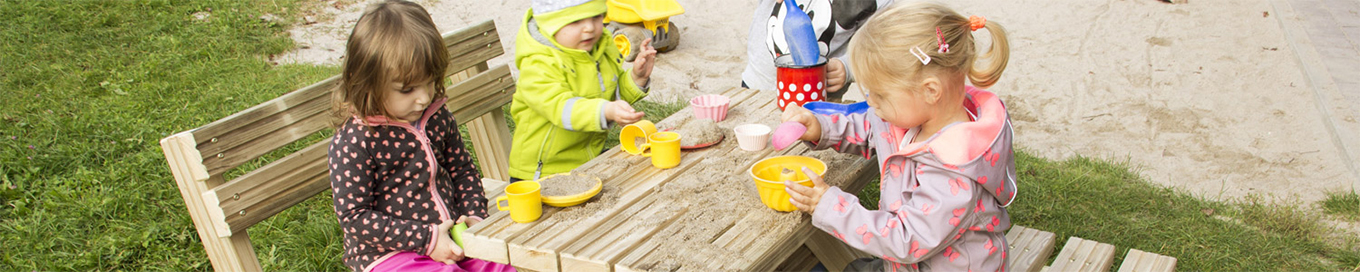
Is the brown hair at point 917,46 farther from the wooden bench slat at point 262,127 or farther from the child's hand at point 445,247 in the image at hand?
the wooden bench slat at point 262,127

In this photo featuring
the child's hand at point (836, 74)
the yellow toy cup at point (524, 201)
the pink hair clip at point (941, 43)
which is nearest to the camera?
the pink hair clip at point (941, 43)

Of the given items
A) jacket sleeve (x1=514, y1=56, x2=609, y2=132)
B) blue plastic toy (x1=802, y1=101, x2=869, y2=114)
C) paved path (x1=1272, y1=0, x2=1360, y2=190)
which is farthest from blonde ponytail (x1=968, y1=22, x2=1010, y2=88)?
paved path (x1=1272, y1=0, x2=1360, y2=190)

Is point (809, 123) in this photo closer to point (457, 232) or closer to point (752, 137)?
point (752, 137)

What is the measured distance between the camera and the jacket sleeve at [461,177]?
2.79 metres

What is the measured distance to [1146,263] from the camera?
9.01 feet

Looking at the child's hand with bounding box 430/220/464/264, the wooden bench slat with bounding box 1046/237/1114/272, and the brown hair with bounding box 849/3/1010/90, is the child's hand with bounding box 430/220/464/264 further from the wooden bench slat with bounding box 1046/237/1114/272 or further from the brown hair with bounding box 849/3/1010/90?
the wooden bench slat with bounding box 1046/237/1114/272

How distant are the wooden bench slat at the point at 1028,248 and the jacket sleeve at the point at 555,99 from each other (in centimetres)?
136

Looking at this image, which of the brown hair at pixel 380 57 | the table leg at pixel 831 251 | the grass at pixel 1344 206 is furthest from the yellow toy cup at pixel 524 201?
the grass at pixel 1344 206

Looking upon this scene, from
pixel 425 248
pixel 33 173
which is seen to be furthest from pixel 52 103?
pixel 425 248

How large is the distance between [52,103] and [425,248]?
395 centimetres

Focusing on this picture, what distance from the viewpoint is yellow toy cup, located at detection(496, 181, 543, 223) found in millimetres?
2070

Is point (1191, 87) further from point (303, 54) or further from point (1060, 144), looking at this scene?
point (303, 54)

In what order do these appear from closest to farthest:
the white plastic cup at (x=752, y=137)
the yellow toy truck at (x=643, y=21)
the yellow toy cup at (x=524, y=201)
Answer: the yellow toy cup at (x=524, y=201)
the white plastic cup at (x=752, y=137)
the yellow toy truck at (x=643, y=21)

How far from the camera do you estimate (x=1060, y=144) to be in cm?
494
